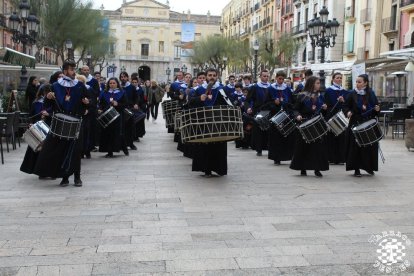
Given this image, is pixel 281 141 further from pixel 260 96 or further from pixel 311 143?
pixel 311 143

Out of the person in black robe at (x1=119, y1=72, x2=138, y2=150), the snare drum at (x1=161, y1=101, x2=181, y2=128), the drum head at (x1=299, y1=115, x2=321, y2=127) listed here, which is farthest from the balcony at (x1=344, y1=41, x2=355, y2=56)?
the drum head at (x1=299, y1=115, x2=321, y2=127)

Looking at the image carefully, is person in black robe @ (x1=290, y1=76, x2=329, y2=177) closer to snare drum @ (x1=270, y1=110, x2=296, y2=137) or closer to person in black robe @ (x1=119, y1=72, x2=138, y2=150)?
snare drum @ (x1=270, y1=110, x2=296, y2=137)

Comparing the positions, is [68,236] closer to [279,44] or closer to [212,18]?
[279,44]

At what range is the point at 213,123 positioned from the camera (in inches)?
311

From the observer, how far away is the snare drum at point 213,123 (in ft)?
25.9

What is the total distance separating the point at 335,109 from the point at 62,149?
484 cm

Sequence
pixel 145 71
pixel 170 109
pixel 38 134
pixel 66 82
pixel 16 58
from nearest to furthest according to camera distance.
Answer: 1. pixel 66 82
2. pixel 38 134
3. pixel 170 109
4. pixel 16 58
5. pixel 145 71

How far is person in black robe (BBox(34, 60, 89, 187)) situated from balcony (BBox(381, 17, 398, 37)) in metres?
31.0

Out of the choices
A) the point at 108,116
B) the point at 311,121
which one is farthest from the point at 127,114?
the point at 311,121

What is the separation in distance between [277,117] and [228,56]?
52450 millimetres

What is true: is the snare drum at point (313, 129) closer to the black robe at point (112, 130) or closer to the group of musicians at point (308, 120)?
the group of musicians at point (308, 120)

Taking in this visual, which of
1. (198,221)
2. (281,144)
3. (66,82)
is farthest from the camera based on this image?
(281,144)

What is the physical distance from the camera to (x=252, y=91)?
11.6m

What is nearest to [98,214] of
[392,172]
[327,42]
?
[392,172]
